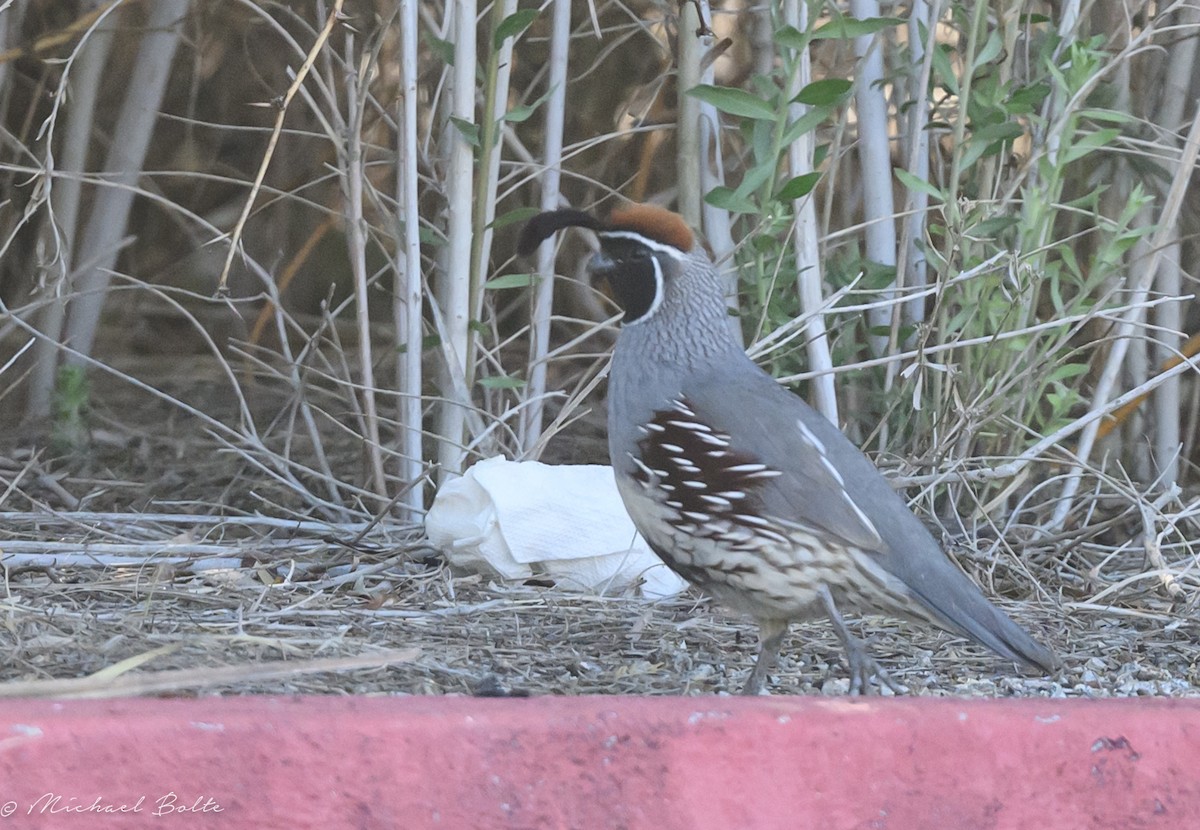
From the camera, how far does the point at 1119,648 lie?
281 centimetres

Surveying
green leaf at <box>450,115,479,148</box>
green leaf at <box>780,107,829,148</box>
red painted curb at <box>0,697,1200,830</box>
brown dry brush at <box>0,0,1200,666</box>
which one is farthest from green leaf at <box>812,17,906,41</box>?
red painted curb at <box>0,697,1200,830</box>

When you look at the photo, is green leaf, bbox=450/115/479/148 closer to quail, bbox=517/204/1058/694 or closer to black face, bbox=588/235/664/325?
black face, bbox=588/235/664/325

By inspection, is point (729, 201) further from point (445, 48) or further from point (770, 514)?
point (770, 514)

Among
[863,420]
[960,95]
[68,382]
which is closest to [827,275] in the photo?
[863,420]

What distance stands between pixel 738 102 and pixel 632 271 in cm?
48

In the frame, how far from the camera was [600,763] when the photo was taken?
5.51ft

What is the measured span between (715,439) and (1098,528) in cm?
113

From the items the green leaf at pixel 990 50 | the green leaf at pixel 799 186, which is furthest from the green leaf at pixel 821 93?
the green leaf at pixel 990 50

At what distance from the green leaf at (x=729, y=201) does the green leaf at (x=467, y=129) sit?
1.64 feet

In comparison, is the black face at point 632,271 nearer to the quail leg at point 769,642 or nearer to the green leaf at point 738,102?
the green leaf at point 738,102

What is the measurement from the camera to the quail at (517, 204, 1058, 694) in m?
2.47

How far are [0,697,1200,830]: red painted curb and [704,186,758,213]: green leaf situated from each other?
1.58 metres

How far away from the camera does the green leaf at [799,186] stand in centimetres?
309

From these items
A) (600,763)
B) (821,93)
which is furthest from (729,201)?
(600,763)
